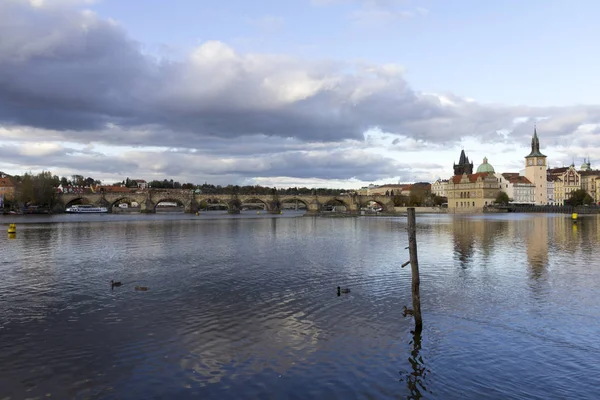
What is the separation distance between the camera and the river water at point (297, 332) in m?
10.8

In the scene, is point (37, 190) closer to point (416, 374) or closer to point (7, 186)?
point (7, 186)

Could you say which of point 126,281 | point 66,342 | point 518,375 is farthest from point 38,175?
point 518,375

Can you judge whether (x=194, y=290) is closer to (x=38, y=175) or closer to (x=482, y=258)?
(x=482, y=258)

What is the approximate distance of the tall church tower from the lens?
186 metres

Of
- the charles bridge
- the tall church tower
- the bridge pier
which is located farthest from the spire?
the bridge pier

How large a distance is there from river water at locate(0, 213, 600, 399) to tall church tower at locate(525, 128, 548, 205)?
17610cm

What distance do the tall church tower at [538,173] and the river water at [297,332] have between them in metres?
176

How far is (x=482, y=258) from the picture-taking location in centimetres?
3250

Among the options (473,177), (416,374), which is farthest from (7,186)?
(416,374)

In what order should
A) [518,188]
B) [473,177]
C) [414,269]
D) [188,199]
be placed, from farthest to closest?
[473,177] → [518,188] → [188,199] → [414,269]

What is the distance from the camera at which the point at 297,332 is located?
1484 cm

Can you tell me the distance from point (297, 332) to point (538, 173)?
196611mm

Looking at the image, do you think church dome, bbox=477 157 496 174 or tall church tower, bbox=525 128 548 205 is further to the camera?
church dome, bbox=477 157 496 174

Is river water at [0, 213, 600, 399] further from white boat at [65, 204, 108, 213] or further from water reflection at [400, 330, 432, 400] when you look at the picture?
white boat at [65, 204, 108, 213]
